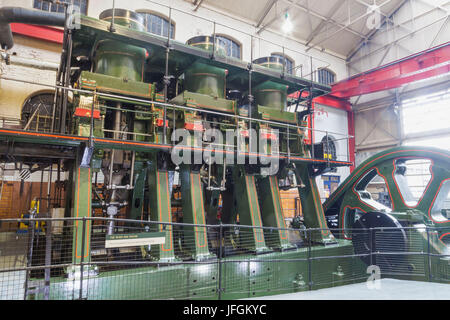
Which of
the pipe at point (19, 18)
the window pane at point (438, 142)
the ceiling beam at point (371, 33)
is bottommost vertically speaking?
the window pane at point (438, 142)

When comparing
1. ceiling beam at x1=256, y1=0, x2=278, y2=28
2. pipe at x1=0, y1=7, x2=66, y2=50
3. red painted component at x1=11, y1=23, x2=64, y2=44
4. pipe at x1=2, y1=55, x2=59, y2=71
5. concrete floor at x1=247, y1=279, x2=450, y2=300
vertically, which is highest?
ceiling beam at x1=256, y1=0, x2=278, y2=28

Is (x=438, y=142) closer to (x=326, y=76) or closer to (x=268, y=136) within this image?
(x=326, y=76)

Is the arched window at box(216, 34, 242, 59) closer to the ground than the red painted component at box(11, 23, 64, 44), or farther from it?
farther from it

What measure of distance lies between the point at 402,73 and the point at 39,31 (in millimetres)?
13082

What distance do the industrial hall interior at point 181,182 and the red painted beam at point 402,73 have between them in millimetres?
77

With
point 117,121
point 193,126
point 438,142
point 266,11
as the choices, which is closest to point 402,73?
point 438,142

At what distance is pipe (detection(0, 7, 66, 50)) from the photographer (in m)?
7.15

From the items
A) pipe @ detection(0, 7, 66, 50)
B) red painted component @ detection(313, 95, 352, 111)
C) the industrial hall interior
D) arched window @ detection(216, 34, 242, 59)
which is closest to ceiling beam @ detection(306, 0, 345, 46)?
red painted component @ detection(313, 95, 352, 111)

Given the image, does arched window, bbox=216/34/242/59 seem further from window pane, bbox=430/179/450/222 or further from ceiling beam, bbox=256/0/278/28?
window pane, bbox=430/179/450/222

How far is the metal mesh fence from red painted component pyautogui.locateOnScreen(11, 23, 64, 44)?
6561mm

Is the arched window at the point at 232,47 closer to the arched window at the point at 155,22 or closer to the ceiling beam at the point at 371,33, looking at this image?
the arched window at the point at 155,22

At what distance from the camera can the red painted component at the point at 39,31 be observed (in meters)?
9.84

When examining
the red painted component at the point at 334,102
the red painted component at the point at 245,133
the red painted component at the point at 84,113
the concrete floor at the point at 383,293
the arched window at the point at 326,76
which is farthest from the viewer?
the arched window at the point at 326,76

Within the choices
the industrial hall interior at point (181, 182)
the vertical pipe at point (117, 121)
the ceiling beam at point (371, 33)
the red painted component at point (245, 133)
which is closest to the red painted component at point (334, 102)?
the ceiling beam at point (371, 33)
